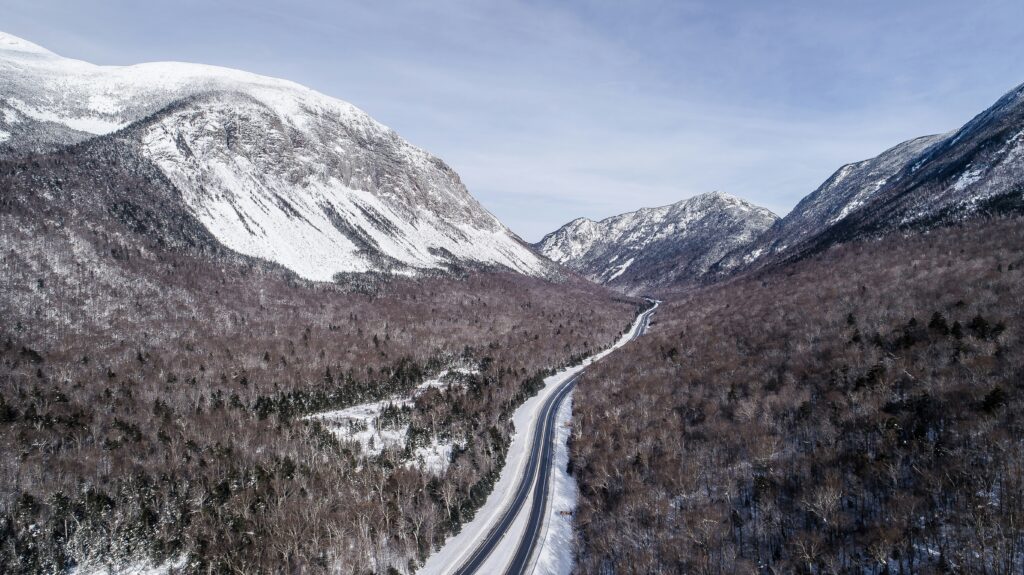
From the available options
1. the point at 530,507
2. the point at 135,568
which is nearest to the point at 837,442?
the point at 530,507

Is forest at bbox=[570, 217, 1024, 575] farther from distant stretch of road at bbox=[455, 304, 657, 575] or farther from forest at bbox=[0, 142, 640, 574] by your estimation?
forest at bbox=[0, 142, 640, 574]

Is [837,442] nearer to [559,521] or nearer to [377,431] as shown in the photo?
[559,521]

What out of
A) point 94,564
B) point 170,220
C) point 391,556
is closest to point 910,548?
point 391,556

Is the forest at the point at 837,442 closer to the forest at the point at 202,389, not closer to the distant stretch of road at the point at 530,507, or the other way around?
the distant stretch of road at the point at 530,507

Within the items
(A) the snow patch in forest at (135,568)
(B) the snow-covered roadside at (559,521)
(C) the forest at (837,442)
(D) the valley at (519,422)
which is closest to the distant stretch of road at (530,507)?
(D) the valley at (519,422)

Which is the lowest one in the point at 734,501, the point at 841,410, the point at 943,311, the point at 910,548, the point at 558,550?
the point at 558,550

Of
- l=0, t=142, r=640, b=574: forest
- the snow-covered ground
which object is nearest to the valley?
l=0, t=142, r=640, b=574: forest

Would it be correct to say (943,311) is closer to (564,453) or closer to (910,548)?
(910,548)
